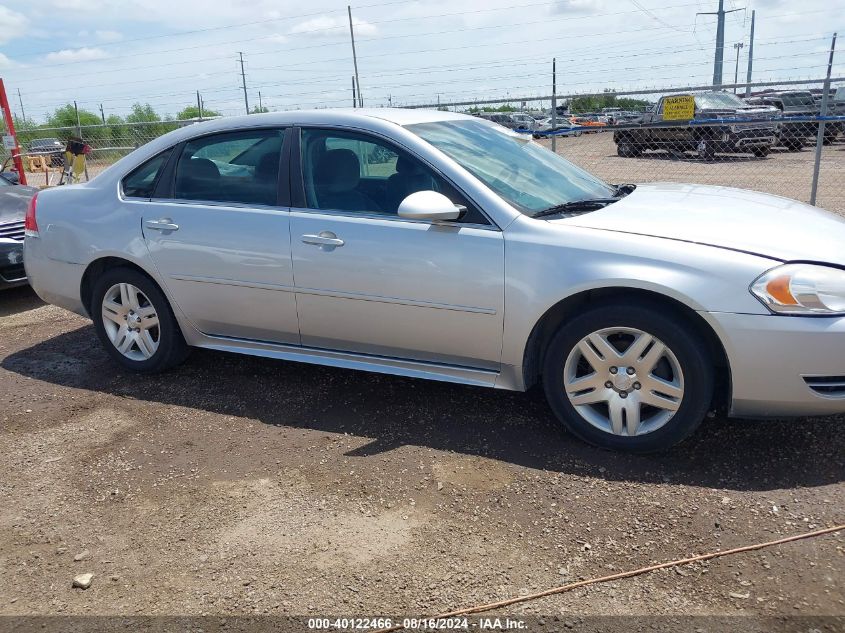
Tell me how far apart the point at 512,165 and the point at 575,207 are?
50cm

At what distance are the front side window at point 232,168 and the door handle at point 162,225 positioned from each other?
6.9 inches

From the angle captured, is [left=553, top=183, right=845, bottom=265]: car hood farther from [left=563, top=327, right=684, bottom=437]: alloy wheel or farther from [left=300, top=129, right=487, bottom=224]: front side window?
[left=300, top=129, right=487, bottom=224]: front side window

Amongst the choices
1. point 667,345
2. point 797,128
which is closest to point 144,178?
point 667,345

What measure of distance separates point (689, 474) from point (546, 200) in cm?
153

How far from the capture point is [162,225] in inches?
173

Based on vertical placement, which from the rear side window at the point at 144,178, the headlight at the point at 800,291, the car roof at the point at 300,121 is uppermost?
the car roof at the point at 300,121

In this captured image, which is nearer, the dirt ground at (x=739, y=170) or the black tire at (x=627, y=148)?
the dirt ground at (x=739, y=170)

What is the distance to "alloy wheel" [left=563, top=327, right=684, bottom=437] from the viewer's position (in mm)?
3307

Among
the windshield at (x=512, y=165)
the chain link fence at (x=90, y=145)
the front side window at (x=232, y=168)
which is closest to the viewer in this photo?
the windshield at (x=512, y=165)

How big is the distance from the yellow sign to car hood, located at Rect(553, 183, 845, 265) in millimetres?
5562

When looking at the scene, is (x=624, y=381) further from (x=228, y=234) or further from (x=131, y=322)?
(x=131, y=322)

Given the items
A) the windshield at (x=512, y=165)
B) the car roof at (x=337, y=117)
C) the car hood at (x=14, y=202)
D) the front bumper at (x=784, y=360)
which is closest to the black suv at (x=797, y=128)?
the windshield at (x=512, y=165)

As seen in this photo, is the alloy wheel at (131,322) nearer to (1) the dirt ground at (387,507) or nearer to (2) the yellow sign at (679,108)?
(1) the dirt ground at (387,507)

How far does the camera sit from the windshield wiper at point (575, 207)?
3657 millimetres
